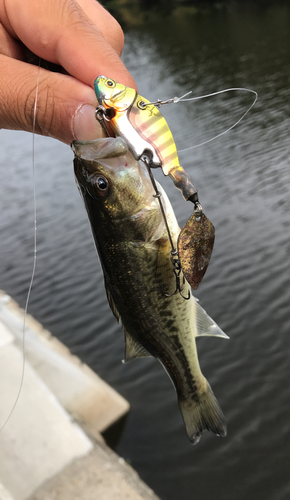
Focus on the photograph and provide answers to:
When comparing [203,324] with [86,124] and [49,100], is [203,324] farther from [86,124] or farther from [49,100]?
[49,100]

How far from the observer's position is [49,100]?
6.84ft

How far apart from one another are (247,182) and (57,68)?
32.5 feet

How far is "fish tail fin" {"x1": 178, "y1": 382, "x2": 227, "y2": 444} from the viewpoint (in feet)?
8.66

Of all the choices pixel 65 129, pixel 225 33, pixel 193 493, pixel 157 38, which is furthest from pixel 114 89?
pixel 157 38

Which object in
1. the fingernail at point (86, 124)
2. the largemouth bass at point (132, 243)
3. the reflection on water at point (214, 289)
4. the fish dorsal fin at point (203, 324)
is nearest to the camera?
the fingernail at point (86, 124)

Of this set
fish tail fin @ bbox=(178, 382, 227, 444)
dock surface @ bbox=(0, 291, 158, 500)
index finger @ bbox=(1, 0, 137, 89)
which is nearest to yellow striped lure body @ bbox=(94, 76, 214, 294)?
index finger @ bbox=(1, 0, 137, 89)

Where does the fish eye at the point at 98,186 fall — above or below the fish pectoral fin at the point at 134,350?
above

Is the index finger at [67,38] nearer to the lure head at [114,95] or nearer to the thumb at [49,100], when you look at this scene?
the thumb at [49,100]

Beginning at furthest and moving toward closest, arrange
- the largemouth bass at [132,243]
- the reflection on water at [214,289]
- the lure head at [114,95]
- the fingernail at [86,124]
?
the reflection on water at [214,289] < the largemouth bass at [132,243] < the fingernail at [86,124] < the lure head at [114,95]

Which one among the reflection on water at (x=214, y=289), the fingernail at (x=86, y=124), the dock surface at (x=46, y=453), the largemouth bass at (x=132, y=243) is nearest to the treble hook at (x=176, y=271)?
the largemouth bass at (x=132, y=243)

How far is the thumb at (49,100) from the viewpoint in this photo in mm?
2012

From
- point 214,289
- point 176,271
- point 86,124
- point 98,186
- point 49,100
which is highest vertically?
point 49,100

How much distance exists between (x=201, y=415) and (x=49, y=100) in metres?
2.06

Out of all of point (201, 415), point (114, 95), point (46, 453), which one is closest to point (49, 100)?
point (114, 95)
